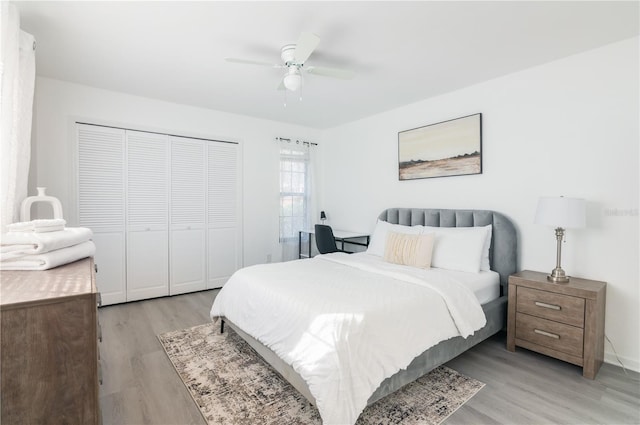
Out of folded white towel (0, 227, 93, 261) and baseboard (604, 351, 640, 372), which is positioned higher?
folded white towel (0, 227, 93, 261)

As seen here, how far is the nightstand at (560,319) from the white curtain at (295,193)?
323 centimetres

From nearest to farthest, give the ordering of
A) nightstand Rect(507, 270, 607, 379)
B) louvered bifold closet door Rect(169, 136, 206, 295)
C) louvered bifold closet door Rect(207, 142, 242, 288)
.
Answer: nightstand Rect(507, 270, 607, 379) → louvered bifold closet door Rect(169, 136, 206, 295) → louvered bifold closet door Rect(207, 142, 242, 288)

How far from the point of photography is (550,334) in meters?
2.39

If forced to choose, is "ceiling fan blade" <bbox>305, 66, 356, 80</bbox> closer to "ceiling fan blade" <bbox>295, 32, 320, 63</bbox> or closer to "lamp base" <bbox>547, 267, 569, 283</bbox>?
"ceiling fan blade" <bbox>295, 32, 320, 63</bbox>

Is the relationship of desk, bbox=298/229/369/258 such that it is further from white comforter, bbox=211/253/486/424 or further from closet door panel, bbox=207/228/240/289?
white comforter, bbox=211/253/486/424


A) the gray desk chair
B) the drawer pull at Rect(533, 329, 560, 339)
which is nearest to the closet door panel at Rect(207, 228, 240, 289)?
the gray desk chair

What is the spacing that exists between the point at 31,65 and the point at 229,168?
2.45m

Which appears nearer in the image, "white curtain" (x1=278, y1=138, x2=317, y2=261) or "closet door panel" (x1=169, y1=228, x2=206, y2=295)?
"closet door panel" (x1=169, y1=228, x2=206, y2=295)

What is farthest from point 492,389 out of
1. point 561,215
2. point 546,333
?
point 561,215

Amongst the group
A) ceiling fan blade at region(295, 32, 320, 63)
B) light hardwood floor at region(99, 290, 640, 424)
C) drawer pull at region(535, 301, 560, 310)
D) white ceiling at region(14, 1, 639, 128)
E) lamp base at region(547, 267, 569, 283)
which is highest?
white ceiling at region(14, 1, 639, 128)

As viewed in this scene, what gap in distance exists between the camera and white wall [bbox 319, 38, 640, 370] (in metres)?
2.37

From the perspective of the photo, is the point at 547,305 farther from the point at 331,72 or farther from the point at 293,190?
the point at 293,190

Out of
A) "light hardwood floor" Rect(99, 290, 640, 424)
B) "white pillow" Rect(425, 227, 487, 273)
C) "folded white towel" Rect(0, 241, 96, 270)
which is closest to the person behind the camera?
"folded white towel" Rect(0, 241, 96, 270)

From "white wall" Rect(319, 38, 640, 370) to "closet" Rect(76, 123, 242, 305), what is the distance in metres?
2.80
